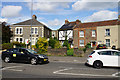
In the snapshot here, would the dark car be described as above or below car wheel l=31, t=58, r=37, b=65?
above

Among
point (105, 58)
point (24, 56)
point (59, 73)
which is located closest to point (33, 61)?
point (24, 56)

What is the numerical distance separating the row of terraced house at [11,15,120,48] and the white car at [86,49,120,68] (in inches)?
811

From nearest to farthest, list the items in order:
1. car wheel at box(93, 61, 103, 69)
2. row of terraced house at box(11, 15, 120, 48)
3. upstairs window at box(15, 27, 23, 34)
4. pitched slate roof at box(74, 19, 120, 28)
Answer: car wheel at box(93, 61, 103, 69) < row of terraced house at box(11, 15, 120, 48) < pitched slate roof at box(74, 19, 120, 28) < upstairs window at box(15, 27, 23, 34)

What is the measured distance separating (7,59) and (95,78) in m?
9.72

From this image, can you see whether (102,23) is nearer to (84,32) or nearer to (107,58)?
(84,32)

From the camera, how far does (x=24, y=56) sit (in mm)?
13234

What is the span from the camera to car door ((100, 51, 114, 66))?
10953mm

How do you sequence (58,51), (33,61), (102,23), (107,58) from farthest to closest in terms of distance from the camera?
(102,23)
(58,51)
(33,61)
(107,58)

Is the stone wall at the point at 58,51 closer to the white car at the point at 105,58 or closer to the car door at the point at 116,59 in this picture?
the white car at the point at 105,58

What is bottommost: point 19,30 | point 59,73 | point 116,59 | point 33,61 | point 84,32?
point 59,73

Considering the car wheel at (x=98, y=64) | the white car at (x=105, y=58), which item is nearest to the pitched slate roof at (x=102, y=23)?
the white car at (x=105, y=58)

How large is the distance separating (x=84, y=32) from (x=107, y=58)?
24337 mm

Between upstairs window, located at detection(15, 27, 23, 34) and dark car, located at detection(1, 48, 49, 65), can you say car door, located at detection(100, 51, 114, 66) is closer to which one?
dark car, located at detection(1, 48, 49, 65)

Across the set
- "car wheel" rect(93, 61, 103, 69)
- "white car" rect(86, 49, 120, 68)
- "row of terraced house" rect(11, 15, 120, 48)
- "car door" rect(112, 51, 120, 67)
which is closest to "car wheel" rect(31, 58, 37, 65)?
"white car" rect(86, 49, 120, 68)
